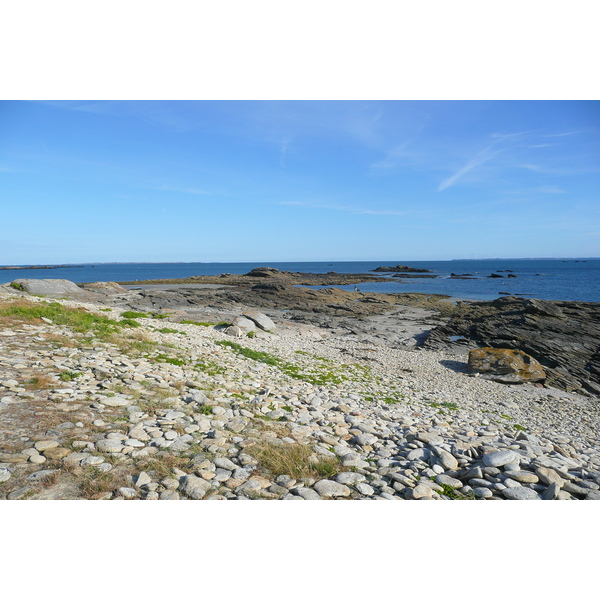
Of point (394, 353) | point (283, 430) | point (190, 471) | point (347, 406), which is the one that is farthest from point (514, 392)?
point (190, 471)

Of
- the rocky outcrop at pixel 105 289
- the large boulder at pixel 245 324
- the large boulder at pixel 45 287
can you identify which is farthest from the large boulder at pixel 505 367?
the rocky outcrop at pixel 105 289

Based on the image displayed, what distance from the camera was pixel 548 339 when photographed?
72.0ft

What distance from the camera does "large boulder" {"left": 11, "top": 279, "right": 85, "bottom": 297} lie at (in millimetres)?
32062

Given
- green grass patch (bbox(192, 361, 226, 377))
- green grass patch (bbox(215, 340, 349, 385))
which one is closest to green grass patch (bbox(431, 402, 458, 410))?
green grass patch (bbox(215, 340, 349, 385))

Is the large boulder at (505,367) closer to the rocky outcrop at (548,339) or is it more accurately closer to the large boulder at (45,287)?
the rocky outcrop at (548,339)

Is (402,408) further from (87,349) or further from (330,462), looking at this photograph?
(87,349)

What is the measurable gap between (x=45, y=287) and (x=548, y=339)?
41.5m

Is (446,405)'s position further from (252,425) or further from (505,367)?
(505,367)

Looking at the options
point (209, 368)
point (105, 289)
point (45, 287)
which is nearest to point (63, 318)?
point (209, 368)

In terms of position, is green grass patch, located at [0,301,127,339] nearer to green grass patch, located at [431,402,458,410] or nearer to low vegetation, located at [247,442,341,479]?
low vegetation, located at [247,442,341,479]

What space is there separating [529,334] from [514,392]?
10.3 meters

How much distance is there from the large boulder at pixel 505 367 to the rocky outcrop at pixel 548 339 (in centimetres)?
81

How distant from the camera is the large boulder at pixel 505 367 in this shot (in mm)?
16156

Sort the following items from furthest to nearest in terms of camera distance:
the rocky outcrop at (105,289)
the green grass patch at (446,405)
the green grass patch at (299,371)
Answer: the rocky outcrop at (105,289) < the green grass patch at (299,371) < the green grass patch at (446,405)
